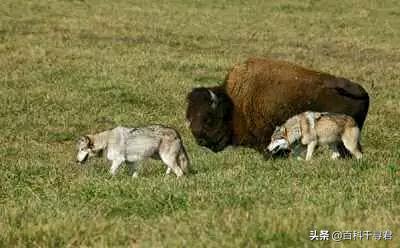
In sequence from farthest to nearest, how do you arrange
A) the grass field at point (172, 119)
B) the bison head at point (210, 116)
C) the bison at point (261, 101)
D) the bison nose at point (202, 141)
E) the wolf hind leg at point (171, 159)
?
the bison nose at point (202, 141) < the bison head at point (210, 116) < the bison at point (261, 101) < the wolf hind leg at point (171, 159) < the grass field at point (172, 119)

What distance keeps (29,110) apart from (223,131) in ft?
32.4

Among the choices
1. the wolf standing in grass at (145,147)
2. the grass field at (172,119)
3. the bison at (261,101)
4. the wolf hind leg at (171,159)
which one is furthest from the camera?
the bison at (261,101)

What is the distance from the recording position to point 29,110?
22.1 metres

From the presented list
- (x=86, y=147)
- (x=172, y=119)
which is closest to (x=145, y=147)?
(x=86, y=147)

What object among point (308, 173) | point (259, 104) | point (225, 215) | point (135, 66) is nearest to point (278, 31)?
point (135, 66)

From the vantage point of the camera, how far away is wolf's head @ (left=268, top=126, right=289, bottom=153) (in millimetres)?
12930

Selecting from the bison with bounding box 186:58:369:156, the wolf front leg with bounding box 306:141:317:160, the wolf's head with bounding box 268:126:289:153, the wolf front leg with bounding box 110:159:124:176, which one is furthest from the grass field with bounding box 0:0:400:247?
the bison with bounding box 186:58:369:156

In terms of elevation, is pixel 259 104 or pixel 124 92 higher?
pixel 259 104

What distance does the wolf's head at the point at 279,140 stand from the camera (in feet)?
42.4

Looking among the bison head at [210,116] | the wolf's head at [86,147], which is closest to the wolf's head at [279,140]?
the bison head at [210,116]

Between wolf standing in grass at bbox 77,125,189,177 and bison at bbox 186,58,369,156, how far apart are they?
1.94 meters

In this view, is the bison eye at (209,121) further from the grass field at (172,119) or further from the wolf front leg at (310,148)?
the wolf front leg at (310,148)

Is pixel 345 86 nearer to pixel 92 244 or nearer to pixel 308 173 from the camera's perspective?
pixel 308 173

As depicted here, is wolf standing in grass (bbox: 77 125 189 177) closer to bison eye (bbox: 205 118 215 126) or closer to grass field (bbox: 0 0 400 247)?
grass field (bbox: 0 0 400 247)
